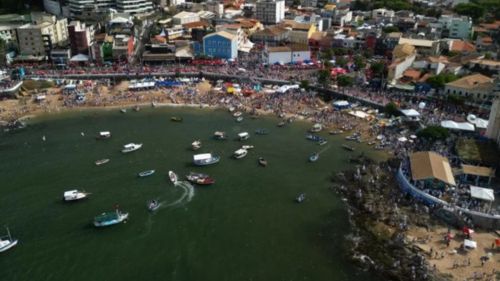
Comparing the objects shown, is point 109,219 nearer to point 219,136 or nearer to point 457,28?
point 219,136

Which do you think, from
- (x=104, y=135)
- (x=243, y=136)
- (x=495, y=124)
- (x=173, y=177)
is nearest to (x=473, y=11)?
(x=495, y=124)

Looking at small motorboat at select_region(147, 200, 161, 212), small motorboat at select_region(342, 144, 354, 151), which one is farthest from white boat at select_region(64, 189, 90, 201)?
small motorboat at select_region(342, 144, 354, 151)

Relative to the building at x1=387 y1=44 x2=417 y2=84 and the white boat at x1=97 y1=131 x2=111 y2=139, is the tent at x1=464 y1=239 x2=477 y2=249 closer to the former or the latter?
the building at x1=387 y1=44 x2=417 y2=84

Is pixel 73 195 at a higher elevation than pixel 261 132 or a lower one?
lower

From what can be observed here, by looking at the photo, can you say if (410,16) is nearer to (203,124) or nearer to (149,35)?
(149,35)

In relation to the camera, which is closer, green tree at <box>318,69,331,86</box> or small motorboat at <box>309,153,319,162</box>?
small motorboat at <box>309,153,319,162</box>

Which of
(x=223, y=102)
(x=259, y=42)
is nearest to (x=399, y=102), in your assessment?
(x=223, y=102)
